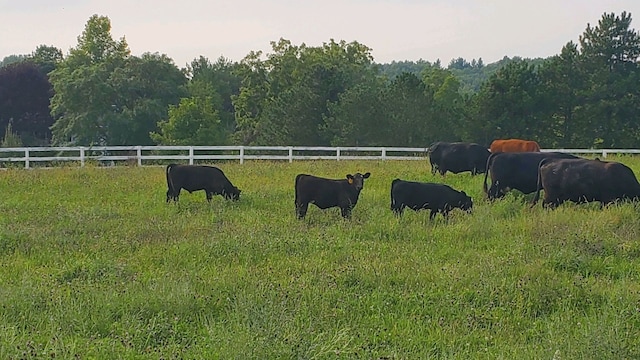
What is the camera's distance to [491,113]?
3531 cm

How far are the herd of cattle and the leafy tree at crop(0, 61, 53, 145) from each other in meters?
37.5

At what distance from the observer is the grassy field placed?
16.1 feet

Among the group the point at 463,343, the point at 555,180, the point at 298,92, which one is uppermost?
the point at 298,92

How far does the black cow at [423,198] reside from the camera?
10648 millimetres

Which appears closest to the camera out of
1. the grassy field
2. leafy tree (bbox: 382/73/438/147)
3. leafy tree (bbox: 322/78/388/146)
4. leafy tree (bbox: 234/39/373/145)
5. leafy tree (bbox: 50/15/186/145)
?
the grassy field

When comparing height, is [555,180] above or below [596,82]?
below

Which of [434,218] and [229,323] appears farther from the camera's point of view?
[434,218]

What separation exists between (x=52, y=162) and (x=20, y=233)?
14411mm

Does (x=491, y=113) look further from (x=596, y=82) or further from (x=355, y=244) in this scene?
(x=355, y=244)

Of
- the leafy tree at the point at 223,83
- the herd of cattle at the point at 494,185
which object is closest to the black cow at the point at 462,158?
the herd of cattle at the point at 494,185

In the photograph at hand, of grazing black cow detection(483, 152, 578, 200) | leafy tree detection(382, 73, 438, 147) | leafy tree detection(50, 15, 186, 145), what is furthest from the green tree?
leafy tree detection(50, 15, 186, 145)

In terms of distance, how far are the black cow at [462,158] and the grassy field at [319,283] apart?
6189mm

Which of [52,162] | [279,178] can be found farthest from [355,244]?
[52,162]

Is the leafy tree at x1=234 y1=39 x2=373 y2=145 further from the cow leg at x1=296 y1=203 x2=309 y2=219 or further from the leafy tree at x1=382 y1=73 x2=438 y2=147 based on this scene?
the cow leg at x1=296 y1=203 x2=309 y2=219
